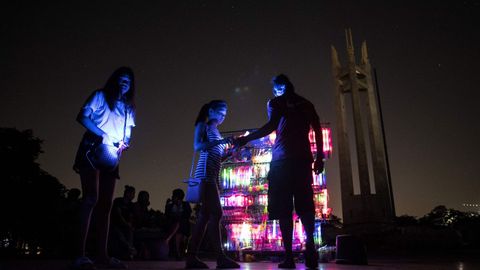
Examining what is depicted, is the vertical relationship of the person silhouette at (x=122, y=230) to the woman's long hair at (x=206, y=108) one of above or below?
below

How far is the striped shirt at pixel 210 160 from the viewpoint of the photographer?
14.1ft

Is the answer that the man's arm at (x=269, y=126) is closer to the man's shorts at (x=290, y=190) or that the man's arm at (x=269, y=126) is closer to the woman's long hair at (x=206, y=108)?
the man's shorts at (x=290, y=190)

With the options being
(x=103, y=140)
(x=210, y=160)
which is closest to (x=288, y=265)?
(x=210, y=160)

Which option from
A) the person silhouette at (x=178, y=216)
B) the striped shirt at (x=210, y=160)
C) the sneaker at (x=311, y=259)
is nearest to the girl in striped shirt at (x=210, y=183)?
the striped shirt at (x=210, y=160)

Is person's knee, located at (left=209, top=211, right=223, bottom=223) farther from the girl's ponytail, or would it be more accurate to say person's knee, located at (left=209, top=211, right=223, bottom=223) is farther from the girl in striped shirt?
the girl's ponytail

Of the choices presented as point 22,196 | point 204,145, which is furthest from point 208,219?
point 22,196

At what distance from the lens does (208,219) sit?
4273 mm

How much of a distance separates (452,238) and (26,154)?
89.4ft

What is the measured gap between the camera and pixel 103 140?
147 inches

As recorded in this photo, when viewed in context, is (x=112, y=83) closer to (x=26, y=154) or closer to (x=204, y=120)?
(x=204, y=120)

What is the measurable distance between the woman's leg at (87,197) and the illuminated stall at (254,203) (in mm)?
7509

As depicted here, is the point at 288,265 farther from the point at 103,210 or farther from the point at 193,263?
the point at 103,210

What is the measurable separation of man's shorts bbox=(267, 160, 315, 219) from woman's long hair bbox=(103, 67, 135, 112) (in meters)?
1.99

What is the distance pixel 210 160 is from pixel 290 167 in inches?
39.2
